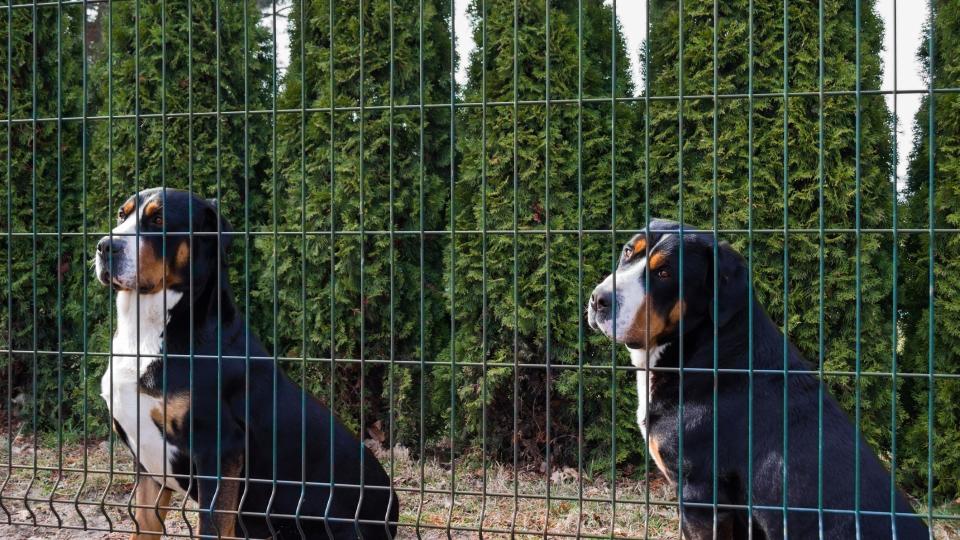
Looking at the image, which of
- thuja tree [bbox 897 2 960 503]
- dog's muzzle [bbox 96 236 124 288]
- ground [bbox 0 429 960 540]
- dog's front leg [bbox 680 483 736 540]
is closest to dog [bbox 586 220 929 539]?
dog's front leg [bbox 680 483 736 540]

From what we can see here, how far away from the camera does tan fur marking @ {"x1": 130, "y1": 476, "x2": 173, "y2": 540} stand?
420 centimetres

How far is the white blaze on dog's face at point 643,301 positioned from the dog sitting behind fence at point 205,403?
1.26 m

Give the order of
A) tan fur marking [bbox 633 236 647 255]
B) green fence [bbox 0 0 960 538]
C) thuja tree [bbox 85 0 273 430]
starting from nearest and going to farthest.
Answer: tan fur marking [bbox 633 236 647 255]
green fence [bbox 0 0 960 538]
thuja tree [bbox 85 0 273 430]

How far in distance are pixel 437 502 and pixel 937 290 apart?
11.2 feet

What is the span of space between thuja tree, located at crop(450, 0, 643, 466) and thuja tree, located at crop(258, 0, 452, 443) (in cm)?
31

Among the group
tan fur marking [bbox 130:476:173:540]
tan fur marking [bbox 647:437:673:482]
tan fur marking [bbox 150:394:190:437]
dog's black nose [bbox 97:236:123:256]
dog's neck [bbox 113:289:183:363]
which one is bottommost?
tan fur marking [bbox 130:476:173:540]

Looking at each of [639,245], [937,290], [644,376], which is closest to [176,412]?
[644,376]

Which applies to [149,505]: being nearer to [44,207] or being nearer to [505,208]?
[505,208]

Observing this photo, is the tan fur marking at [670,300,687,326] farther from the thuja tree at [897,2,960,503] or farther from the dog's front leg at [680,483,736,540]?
the thuja tree at [897,2,960,503]

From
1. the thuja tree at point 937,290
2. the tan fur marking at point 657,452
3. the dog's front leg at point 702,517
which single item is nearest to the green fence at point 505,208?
the thuja tree at point 937,290

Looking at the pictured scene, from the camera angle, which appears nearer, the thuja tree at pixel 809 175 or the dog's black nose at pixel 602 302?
the dog's black nose at pixel 602 302

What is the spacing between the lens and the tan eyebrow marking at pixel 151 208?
411 centimetres

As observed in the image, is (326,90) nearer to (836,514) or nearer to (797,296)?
(797,296)

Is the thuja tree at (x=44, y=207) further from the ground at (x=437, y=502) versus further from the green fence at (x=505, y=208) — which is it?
the ground at (x=437, y=502)
